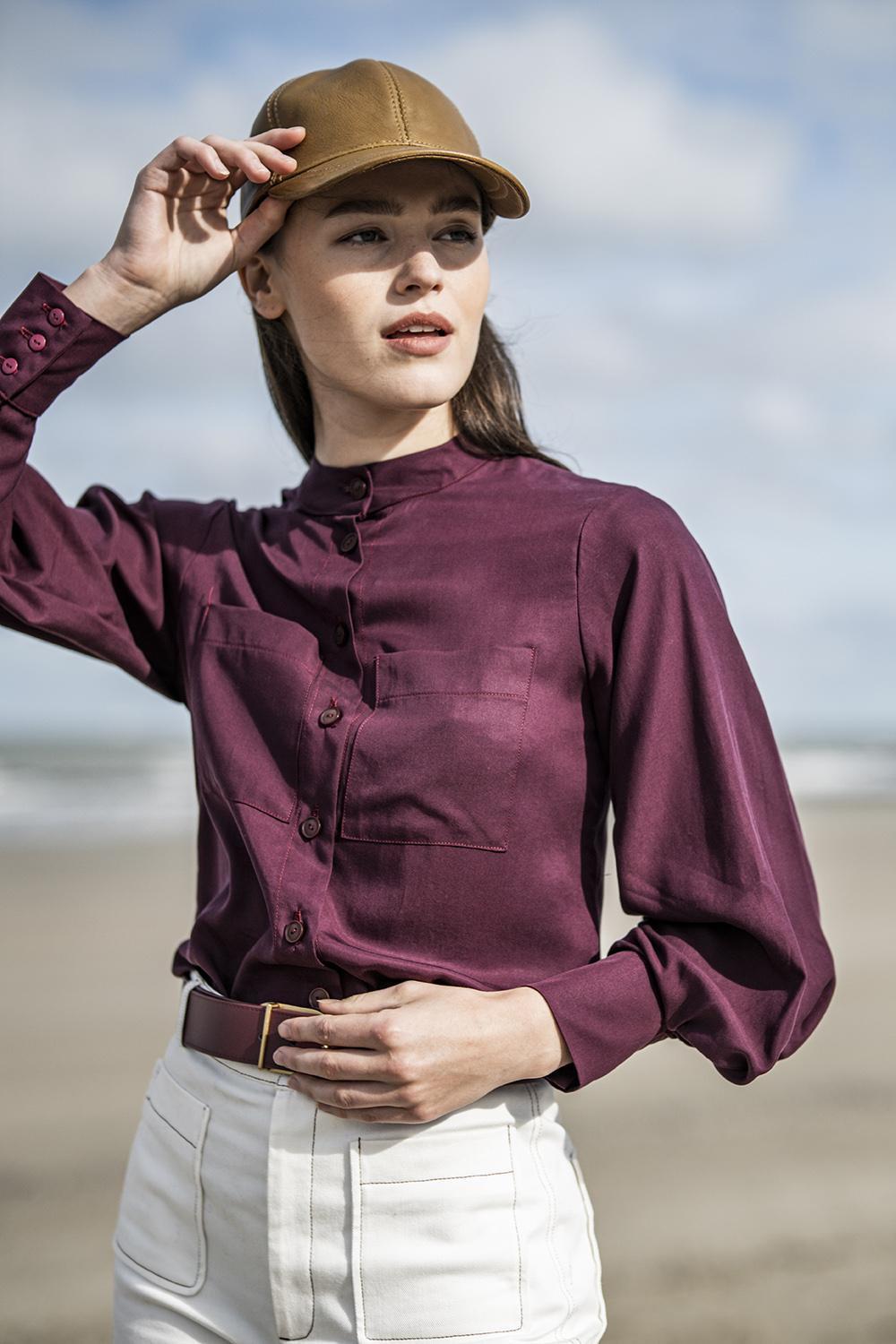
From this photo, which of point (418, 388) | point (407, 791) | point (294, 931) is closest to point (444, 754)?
point (407, 791)

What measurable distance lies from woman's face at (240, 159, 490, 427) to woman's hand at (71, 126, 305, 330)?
2.8 inches

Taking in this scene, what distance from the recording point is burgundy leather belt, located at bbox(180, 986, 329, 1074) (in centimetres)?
171

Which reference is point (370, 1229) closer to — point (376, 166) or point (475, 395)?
point (475, 395)

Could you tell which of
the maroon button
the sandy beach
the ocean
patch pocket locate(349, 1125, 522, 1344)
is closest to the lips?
the maroon button

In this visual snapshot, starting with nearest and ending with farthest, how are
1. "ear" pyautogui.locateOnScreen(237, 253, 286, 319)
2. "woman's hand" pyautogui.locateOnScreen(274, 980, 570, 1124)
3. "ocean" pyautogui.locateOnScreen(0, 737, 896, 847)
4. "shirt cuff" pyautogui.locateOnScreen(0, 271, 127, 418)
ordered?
1. "woman's hand" pyautogui.locateOnScreen(274, 980, 570, 1124)
2. "shirt cuff" pyautogui.locateOnScreen(0, 271, 127, 418)
3. "ear" pyautogui.locateOnScreen(237, 253, 286, 319)
4. "ocean" pyautogui.locateOnScreen(0, 737, 896, 847)

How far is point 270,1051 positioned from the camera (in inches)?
67.3

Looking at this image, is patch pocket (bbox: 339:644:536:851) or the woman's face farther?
the woman's face

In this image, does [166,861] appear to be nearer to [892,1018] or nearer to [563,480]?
[892,1018]

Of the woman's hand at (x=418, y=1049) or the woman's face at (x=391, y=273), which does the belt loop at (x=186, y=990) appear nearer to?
the woman's hand at (x=418, y=1049)

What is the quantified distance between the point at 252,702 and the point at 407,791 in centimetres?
29

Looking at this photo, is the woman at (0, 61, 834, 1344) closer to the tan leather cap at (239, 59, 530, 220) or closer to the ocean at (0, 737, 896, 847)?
the tan leather cap at (239, 59, 530, 220)

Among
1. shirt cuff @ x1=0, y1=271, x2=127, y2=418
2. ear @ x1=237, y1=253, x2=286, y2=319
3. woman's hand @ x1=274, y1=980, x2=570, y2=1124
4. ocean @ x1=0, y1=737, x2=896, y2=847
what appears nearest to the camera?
woman's hand @ x1=274, y1=980, x2=570, y2=1124

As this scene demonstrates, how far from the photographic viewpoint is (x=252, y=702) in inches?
75.4

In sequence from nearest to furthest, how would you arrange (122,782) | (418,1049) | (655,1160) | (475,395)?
1. (418,1049)
2. (475,395)
3. (655,1160)
4. (122,782)
